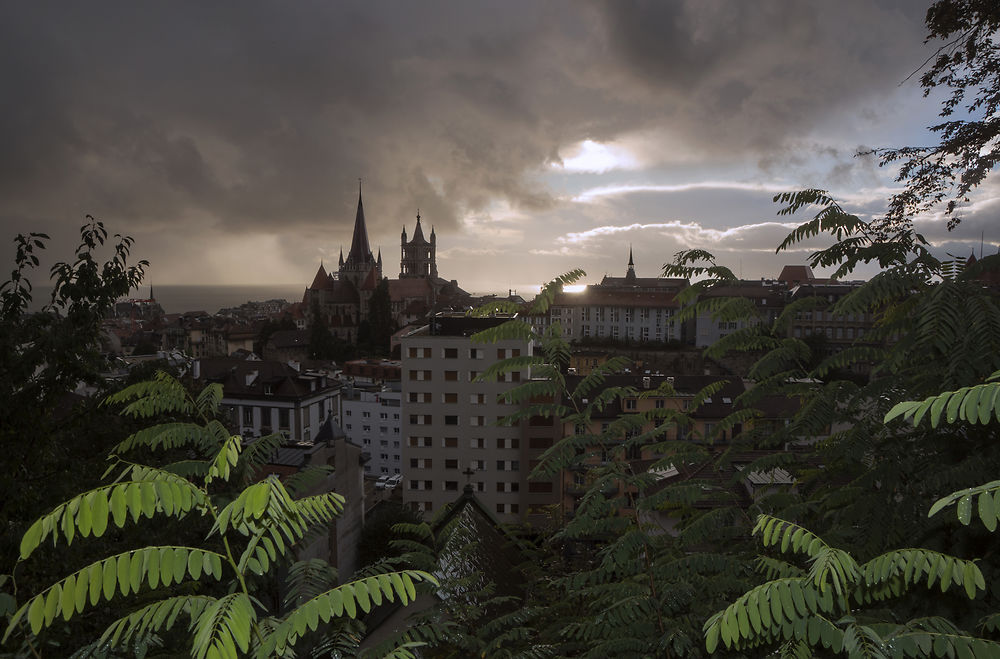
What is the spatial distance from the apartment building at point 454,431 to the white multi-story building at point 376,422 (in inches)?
609

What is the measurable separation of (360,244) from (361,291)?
1445cm

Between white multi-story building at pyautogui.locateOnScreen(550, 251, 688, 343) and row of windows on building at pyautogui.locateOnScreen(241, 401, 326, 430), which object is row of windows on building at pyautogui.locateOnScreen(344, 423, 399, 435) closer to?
row of windows on building at pyautogui.locateOnScreen(241, 401, 326, 430)

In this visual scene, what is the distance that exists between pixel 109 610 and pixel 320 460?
14.0 m

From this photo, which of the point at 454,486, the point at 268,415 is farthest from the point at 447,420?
the point at 268,415

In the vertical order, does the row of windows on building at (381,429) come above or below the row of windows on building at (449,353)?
below

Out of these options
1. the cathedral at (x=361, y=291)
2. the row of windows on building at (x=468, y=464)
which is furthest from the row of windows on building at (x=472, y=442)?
the cathedral at (x=361, y=291)

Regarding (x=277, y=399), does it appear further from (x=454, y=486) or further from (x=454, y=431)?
(x=454, y=486)

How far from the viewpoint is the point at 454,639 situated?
390 centimetres

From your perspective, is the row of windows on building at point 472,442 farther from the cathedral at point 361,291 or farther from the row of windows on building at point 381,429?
Answer: the cathedral at point 361,291

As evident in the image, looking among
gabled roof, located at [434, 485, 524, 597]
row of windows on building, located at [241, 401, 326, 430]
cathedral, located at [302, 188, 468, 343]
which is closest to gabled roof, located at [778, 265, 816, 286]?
cathedral, located at [302, 188, 468, 343]

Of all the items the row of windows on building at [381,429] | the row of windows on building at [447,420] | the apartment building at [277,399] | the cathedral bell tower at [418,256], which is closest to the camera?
the row of windows on building at [447,420]

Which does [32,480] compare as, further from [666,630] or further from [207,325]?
[207,325]

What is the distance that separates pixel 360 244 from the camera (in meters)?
125

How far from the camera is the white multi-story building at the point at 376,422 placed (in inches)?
1984
